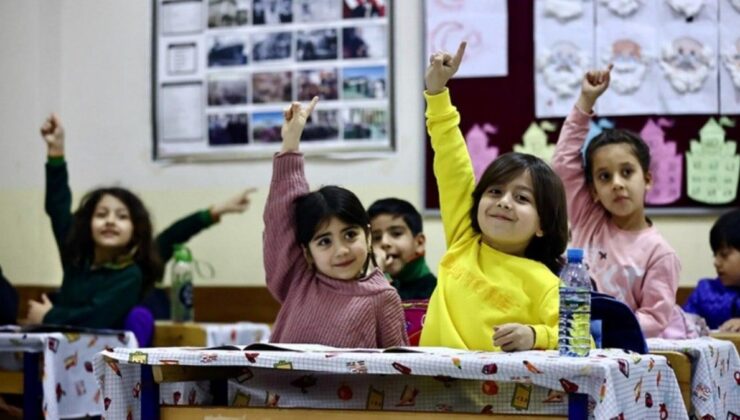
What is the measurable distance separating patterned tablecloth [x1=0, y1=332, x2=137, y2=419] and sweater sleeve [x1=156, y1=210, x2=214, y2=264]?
0.89 metres

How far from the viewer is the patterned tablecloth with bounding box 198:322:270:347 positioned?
4.16m

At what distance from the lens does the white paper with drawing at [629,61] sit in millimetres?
4121

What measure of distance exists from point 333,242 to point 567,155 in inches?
36.2

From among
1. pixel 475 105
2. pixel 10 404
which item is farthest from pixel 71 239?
pixel 475 105

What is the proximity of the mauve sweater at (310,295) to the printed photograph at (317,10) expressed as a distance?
6.69 feet

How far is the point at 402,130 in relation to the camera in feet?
14.5

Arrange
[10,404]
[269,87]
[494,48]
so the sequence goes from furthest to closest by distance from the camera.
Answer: [269,87] → [494,48] → [10,404]

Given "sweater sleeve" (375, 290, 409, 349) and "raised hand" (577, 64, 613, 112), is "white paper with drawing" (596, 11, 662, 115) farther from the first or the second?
"sweater sleeve" (375, 290, 409, 349)

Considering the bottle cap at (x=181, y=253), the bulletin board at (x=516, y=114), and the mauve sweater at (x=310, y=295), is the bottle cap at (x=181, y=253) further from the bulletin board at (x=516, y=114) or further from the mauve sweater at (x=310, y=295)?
the mauve sweater at (x=310, y=295)

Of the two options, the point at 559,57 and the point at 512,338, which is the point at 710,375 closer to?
the point at 512,338

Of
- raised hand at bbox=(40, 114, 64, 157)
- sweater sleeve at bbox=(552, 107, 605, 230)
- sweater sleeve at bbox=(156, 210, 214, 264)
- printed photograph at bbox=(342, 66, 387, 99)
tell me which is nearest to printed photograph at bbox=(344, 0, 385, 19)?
printed photograph at bbox=(342, 66, 387, 99)

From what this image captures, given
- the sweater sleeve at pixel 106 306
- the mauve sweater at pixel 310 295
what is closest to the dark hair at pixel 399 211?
the mauve sweater at pixel 310 295

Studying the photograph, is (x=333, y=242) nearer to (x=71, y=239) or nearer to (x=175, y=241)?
(x=71, y=239)

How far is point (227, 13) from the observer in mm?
4664
